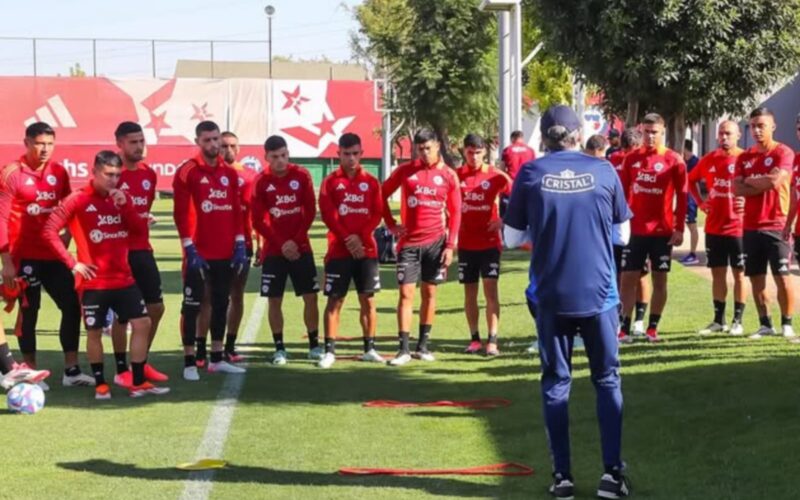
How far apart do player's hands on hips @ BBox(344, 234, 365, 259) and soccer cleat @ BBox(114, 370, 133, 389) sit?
237cm

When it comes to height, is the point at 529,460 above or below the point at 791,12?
below

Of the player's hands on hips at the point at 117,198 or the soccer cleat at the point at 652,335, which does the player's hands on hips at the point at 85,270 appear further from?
the soccer cleat at the point at 652,335

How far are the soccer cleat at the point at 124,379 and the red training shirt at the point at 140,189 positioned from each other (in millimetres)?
1115

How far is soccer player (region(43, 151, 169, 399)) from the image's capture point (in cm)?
970

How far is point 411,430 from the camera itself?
27.6 feet

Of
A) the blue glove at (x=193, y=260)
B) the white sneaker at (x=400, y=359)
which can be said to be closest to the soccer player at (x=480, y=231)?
the white sneaker at (x=400, y=359)

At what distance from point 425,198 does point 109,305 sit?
337 cm

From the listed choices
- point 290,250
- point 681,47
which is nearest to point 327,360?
point 290,250

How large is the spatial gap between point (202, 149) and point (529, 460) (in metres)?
4.68

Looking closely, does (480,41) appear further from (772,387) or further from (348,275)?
(772,387)

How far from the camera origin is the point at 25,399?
9.07 meters

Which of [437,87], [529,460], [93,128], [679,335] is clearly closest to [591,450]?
[529,460]

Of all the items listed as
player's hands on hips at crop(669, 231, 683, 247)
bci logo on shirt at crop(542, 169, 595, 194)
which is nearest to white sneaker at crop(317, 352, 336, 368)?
player's hands on hips at crop(669, 231, 683, 247)

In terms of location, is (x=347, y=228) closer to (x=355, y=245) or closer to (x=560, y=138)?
(x=355, y=245)
